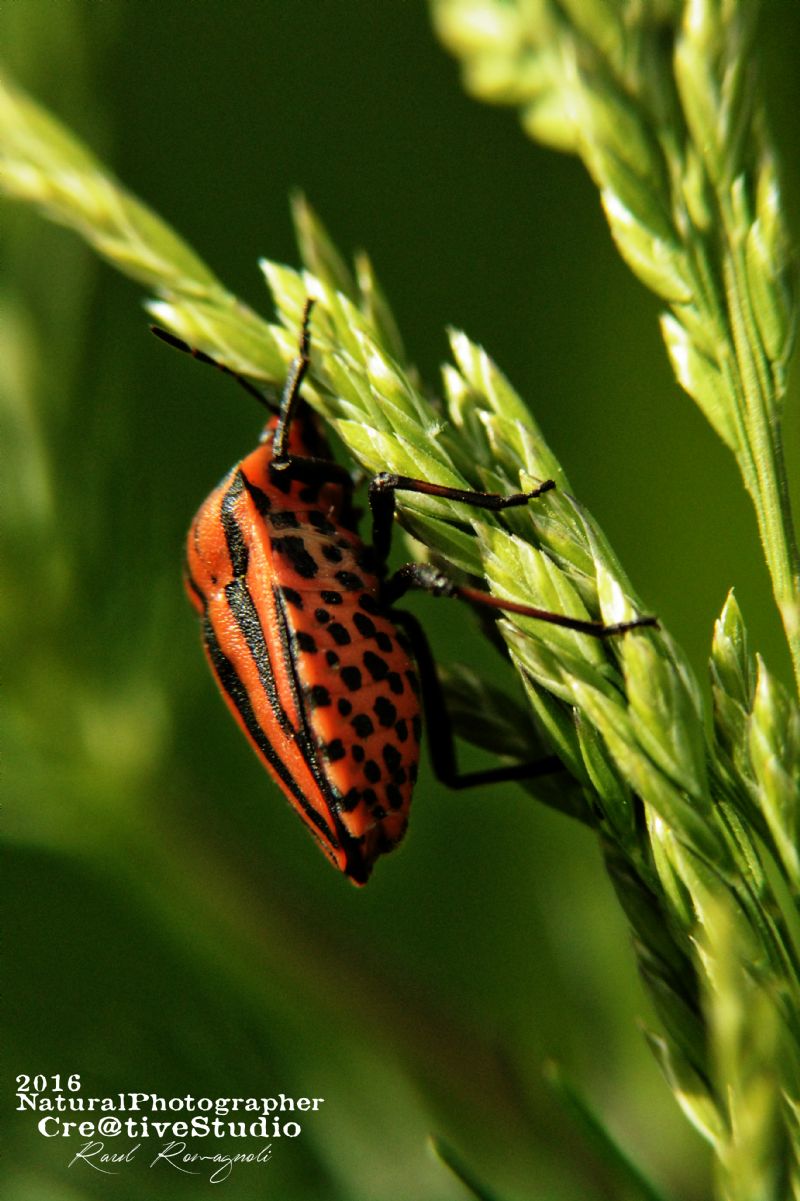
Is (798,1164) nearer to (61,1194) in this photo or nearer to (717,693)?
(717,693)

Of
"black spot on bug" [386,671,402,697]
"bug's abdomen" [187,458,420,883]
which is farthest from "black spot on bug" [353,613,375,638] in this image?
"black spot on bug" [386,671,402,697]

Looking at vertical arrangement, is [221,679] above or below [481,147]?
below

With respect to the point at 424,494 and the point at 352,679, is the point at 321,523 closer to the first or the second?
the point at 352,679

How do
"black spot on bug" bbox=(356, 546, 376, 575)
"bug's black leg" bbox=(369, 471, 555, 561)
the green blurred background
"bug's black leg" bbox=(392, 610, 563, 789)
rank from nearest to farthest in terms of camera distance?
"bug's black leg" bbox=(369, 471, 555, 561), "bug's black leg" bbox=(392, 610, 563, 789), the green blurred background, "black spot on bug" bbox=(356, 546, 376, 575)

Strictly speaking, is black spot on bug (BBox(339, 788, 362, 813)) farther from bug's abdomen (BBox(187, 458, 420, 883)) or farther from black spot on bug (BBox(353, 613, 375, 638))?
black spot on bug (BBox(353, 613, 375, 638))

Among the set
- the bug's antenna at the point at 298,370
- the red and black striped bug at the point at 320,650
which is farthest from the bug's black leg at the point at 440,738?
the bug's antenna at the point at 298,370

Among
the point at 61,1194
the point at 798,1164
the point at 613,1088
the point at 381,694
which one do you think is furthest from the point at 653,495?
the point at 61,1194
